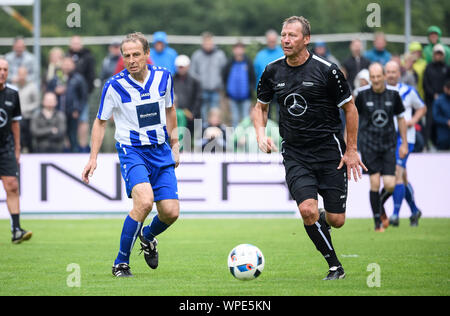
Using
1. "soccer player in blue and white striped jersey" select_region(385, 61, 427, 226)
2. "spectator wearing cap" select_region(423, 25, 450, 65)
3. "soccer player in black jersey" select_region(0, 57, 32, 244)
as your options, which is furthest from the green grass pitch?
"spectator wearing cap" select_region(423, 25, 450, 65)

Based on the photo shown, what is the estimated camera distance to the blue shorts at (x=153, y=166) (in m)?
8.87

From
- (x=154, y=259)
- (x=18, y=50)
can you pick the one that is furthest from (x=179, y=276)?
(x=18, y=50)

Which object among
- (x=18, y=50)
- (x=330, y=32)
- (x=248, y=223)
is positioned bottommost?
(x=248, y=223)

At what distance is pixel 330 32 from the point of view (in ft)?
149

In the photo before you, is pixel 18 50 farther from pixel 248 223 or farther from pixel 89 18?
pixel 89 18

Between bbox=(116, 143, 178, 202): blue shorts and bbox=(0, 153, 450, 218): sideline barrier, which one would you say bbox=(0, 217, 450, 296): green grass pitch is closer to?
bbox=(0, 153, 450, 218): sideline barrier

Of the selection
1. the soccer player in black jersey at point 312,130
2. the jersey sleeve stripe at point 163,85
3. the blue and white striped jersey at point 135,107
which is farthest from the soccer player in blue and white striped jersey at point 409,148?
the blue and white striped jersey at point 135,107

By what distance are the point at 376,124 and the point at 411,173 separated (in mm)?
3177

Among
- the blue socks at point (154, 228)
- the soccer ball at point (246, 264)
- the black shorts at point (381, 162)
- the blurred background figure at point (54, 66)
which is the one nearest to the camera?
the soccer ball at point (246, 264)

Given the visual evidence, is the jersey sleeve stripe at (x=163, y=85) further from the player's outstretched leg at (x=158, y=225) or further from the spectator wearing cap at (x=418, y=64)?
the spectator wearing cap at (x=418, y=64)

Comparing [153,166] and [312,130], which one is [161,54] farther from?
[312,130]

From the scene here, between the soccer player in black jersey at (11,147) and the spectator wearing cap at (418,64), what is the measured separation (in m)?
9.60

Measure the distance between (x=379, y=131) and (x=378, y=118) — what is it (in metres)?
0.21

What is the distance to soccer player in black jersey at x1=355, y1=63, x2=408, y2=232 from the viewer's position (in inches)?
552
